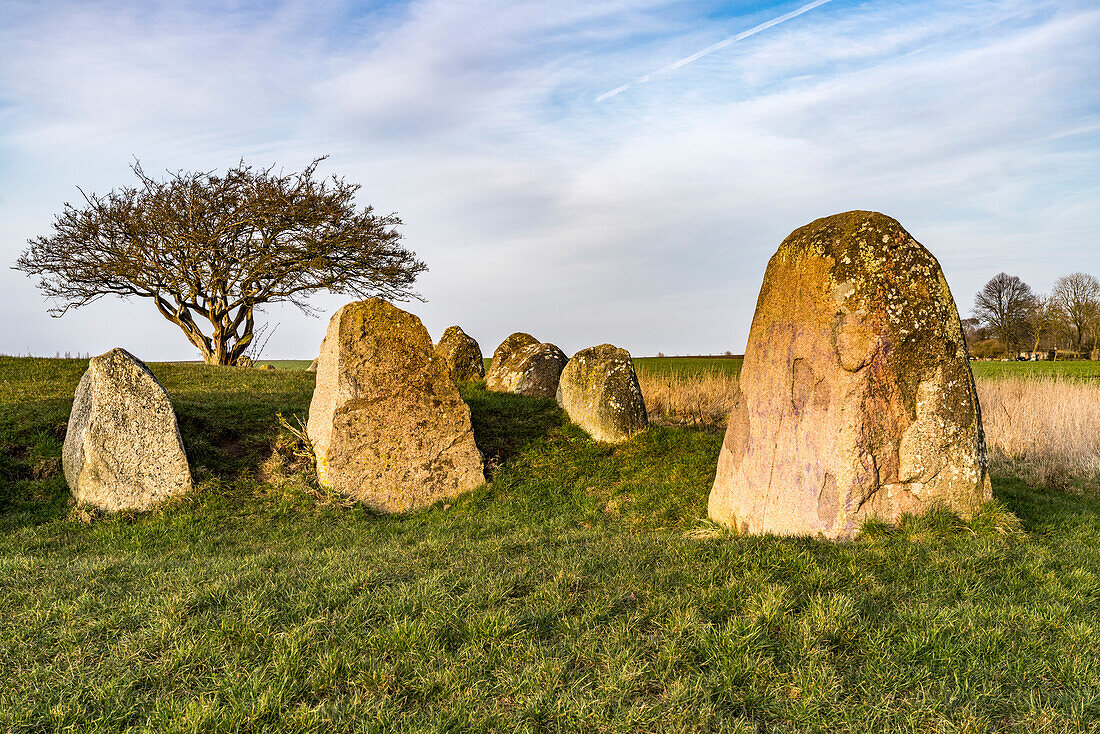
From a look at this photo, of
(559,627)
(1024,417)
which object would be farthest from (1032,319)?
(559,627)

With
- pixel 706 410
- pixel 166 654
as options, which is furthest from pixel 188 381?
pixel 166 654

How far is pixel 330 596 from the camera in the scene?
5531 millimetres

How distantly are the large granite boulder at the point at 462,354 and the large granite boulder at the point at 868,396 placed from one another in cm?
1415

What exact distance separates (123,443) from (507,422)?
6590mm

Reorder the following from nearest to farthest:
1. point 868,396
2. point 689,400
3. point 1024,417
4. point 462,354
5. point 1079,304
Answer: point 868,396 → point 1024,417 → point 689,400 → point 462,354 → point 1079,304

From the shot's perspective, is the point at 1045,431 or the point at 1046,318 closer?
the point at 1045,431

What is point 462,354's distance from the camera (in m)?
21.3

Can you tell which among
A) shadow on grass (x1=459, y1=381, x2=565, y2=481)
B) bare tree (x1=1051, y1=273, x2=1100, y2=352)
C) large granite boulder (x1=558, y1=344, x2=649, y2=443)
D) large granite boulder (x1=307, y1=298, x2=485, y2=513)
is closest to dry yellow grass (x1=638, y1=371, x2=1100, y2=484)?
large granite boulder (x1=558, y1=344, x2=649, y2=443)

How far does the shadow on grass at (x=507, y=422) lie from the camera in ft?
40.5

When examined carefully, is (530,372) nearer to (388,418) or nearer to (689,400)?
(689,400)

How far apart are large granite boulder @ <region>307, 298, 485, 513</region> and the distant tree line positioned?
154ft

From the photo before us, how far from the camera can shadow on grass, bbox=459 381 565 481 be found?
40.5 feet

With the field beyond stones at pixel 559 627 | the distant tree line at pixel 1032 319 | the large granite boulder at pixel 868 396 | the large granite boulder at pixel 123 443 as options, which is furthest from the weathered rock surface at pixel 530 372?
the distant tree line at pixel 1032 319

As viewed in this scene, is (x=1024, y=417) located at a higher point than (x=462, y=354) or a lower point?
lower
